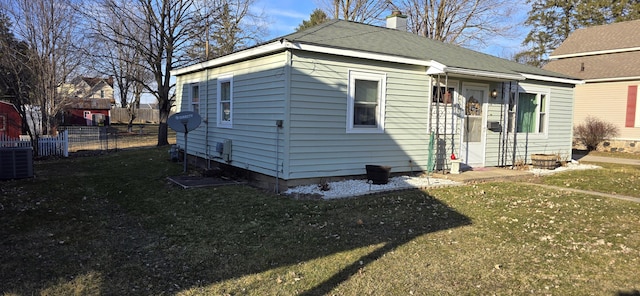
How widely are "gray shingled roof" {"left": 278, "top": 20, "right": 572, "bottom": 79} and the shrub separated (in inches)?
364

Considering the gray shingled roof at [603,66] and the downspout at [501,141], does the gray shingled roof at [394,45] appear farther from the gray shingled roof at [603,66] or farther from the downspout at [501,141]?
the gray shingled roof at [603,66]

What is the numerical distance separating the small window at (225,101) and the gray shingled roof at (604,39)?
19999mm

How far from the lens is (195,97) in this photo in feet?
38.6

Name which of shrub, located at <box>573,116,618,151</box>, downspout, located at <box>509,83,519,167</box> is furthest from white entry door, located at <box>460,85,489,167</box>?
shrub, located at <box>573,116,618,151</box>

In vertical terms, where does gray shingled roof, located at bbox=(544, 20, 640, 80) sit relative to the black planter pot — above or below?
above

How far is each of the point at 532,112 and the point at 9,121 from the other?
22554mm

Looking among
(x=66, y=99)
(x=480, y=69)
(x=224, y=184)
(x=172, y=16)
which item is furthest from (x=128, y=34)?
(x=480, y=69)

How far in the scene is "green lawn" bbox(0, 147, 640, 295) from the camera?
3.60 m

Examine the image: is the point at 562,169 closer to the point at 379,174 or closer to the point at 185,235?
the point at 379,174

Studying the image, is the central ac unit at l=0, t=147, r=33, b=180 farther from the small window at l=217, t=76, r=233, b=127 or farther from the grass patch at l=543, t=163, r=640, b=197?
the grass patch at l=543, t=163, r=640, b=197

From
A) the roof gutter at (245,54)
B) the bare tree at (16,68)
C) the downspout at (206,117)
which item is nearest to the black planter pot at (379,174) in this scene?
the roof gutter at (245,54)

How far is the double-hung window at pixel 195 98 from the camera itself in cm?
1148

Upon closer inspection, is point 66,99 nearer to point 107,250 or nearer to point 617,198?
point 107,250

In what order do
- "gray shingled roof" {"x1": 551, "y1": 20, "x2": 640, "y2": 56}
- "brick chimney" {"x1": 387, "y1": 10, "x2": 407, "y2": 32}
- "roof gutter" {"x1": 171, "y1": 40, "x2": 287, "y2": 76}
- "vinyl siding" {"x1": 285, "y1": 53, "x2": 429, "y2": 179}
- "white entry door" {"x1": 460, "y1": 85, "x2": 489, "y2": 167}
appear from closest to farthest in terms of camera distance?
"roof gutter" {"x1": 171, "y1": 40, "x2": 287, "y2": 76}, "vinyl siding" {"x1": 285, "y1": 53, "x2": 429, "y2": 179}, "white entry door" {"x1": 460, "y1": 85, "x2": 489, "y2": 167}, "brick chimney" {"x1": 387, "y1": 10, "x2": 407, "y2": 32}, "gray shingled roof" {"x1": 551, "y1": 20, "x2": 640, "y2": 56}
